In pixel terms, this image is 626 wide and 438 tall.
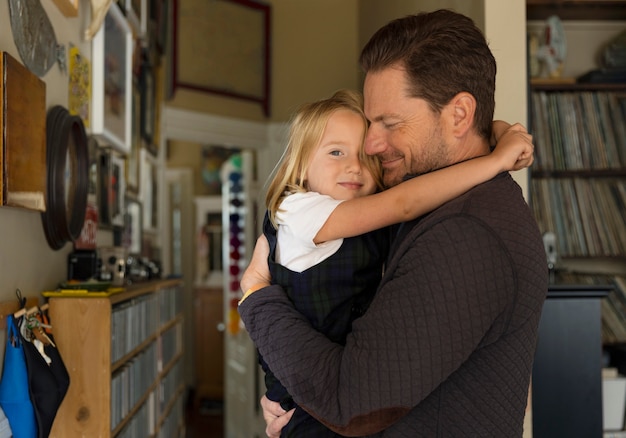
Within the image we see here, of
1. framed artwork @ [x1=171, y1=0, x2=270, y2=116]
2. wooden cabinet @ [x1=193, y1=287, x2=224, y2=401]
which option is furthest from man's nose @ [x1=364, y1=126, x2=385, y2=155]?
wooden cabinet @ [x1=193, y1=287, x2=224, y2=401]

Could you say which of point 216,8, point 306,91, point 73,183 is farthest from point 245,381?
point 73,183

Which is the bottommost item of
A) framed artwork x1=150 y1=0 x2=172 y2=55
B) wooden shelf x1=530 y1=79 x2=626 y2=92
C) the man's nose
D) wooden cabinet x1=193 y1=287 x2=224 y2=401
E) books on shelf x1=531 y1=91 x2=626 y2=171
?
wooden cabinet x1=193 y1=287 x2=224 y2=401

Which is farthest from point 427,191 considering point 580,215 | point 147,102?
point 147,102

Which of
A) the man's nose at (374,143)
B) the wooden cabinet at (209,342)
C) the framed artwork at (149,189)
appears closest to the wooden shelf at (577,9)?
the man's nose at (374,143)

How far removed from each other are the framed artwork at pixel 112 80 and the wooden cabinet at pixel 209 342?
15.3ft

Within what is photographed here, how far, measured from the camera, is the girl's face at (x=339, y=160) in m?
1.57

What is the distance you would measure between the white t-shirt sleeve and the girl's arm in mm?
25

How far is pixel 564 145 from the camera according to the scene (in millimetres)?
Result: 3139

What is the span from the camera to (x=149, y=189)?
4.77 m

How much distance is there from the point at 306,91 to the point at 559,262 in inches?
122

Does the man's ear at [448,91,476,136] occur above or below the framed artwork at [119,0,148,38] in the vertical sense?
below

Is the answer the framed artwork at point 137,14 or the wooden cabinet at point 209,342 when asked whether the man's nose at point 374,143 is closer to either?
the framed artwork at point 137,14

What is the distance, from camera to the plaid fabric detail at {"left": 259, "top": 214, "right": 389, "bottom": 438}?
1.38m

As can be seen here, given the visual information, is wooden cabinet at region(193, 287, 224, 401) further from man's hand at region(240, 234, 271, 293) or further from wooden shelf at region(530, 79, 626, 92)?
man's hand at region(240, 234, 271, 293)
